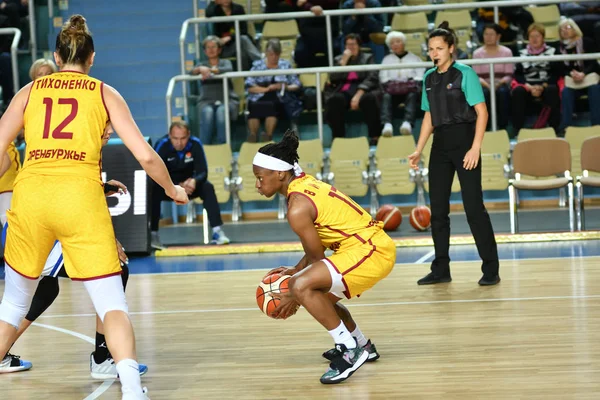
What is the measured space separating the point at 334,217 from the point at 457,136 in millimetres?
2886

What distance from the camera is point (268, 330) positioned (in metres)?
6.24

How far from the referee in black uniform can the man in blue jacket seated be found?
Result: 3.92 metres

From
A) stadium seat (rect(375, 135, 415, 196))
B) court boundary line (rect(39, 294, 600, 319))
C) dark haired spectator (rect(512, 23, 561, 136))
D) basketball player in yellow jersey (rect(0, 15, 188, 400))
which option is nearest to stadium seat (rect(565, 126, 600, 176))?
dark haired spectator (rect(512, 23, 561, 136))

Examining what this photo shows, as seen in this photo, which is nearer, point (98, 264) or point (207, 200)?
point (98, 264)

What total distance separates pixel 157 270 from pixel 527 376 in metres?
5.60

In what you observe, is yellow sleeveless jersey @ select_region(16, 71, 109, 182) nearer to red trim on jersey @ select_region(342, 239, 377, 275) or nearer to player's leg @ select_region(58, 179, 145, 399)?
player's leg @ select_region(58, 179, 145, 399)

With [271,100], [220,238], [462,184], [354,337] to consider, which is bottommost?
[220,238]

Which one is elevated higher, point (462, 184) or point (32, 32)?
point (32, 32)

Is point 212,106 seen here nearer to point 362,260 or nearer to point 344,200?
point 344,200

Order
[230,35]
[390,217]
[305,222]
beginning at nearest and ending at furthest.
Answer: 1. [305,222]
2. [390,217]
3. [230,35]

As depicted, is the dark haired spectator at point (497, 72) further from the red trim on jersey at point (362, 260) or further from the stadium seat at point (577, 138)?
the red trim on jersey at point (362, 260)

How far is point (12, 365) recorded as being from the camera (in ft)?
17.6

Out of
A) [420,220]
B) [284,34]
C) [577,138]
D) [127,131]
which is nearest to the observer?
[127,131]

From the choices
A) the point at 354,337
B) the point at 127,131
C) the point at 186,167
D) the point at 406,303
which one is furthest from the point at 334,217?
the point at 186,167
